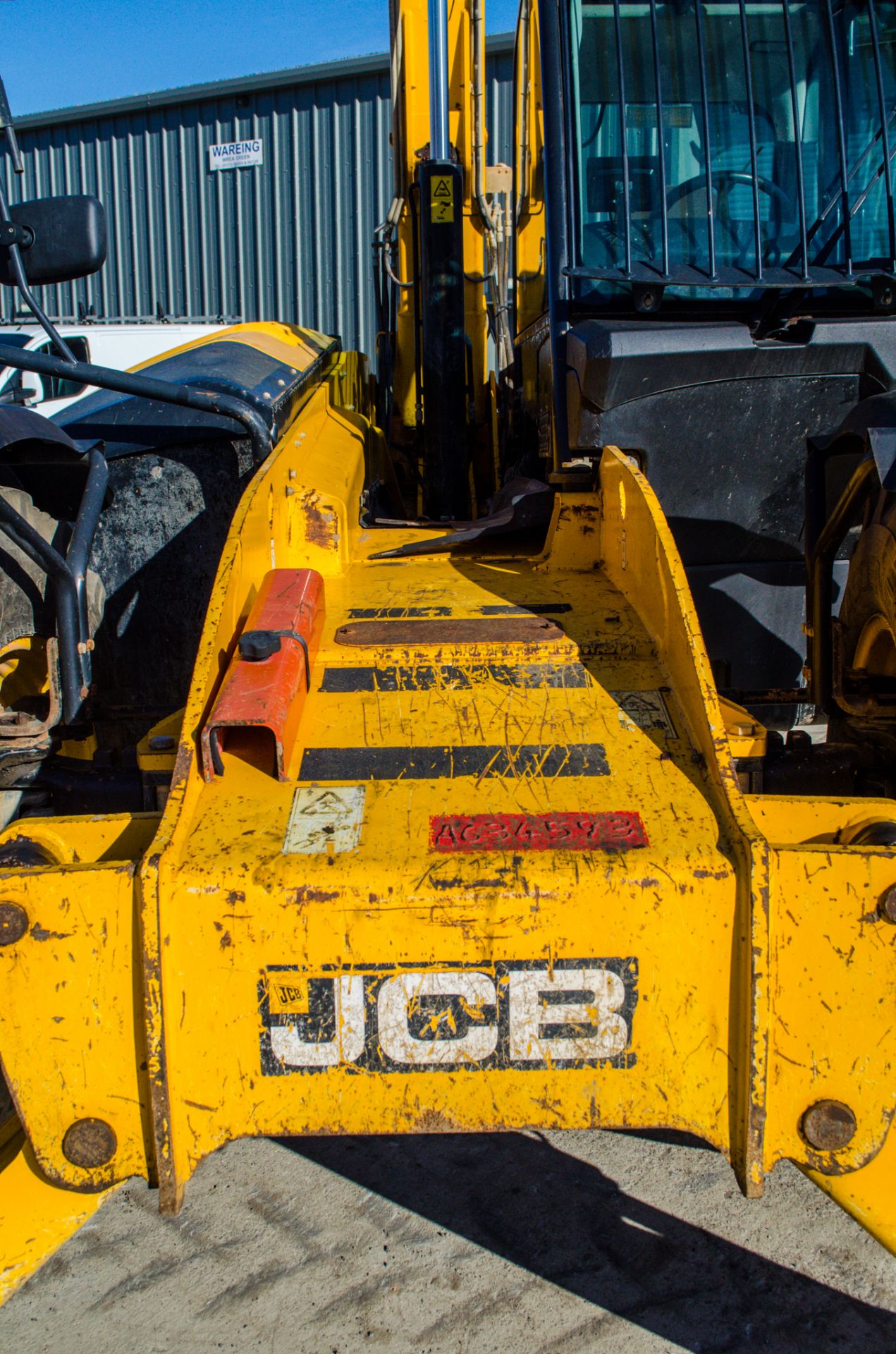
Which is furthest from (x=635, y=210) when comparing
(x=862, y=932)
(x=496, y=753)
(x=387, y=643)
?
(x=862, y=932)

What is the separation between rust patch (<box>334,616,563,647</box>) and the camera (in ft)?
7.54

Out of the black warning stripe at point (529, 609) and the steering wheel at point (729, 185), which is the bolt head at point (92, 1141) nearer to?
the black warning stripe at point (529, 609)

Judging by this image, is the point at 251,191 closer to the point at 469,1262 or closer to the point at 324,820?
the point at 324,820

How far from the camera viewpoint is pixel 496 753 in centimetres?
197

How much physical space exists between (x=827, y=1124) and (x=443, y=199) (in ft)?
12.5

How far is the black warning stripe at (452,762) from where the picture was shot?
1917 mm

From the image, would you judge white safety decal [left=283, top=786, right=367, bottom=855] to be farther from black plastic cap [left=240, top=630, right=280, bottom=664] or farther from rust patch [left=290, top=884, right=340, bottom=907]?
black plastic cap [left=240, top=630, right=280, bottom=664]

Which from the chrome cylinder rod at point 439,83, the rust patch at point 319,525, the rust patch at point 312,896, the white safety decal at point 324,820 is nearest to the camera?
the rust patch at point 312,896

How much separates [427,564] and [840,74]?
1.84 meters

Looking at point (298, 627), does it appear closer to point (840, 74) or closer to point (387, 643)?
point (387, 643)

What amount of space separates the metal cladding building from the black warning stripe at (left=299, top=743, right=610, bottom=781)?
11856 millimetres

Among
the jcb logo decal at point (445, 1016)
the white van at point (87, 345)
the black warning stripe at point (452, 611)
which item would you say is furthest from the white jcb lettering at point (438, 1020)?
the white van at point (87, 345)

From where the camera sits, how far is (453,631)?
2.37 meters

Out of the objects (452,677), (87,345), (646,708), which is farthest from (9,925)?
(87,345)
